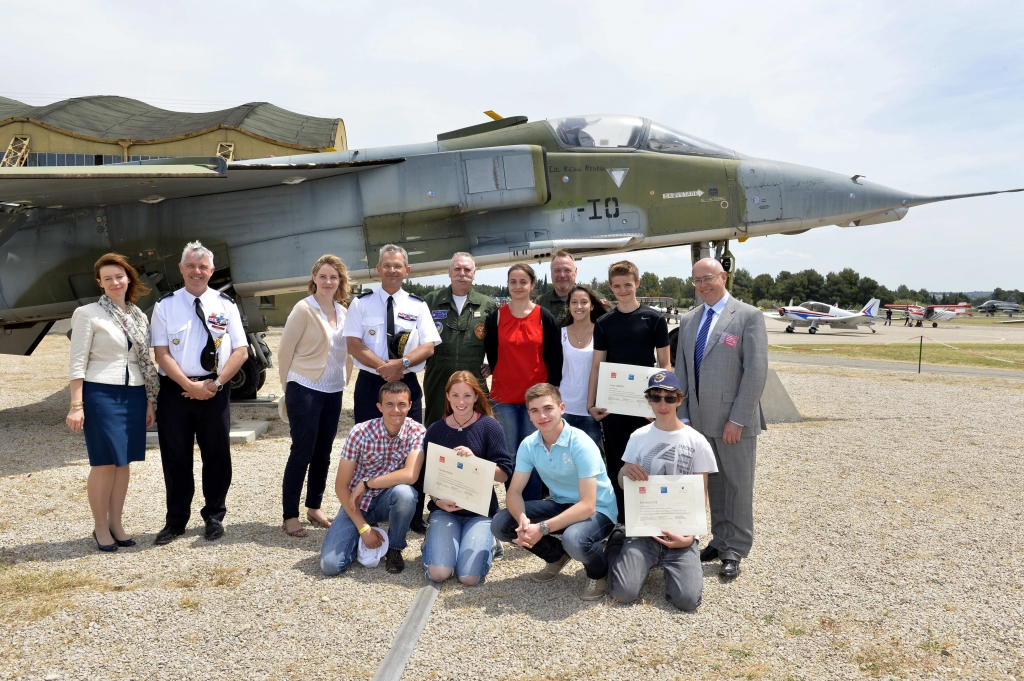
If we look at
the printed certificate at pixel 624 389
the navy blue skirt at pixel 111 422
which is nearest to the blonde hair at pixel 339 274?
the navy blue skirt at pixel 111 422

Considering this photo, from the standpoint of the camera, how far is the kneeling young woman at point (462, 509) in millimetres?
3857

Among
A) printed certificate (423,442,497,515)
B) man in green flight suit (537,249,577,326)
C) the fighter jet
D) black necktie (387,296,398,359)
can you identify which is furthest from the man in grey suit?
the fighter jet

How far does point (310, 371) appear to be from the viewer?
→ 4.70m

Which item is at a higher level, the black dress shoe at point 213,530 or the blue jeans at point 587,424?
the blue jeans at point 587,424

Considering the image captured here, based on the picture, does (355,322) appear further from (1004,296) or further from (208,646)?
(1004,296)

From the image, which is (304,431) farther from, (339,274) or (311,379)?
(339,274)

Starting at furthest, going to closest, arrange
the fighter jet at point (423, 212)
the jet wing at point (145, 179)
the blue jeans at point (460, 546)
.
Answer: the fighter jet at point (423, 212) < the jet wing at point (145, 179) < the blue jeans at point (460, 546)

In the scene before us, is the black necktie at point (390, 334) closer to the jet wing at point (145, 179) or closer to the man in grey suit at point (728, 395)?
the man in grey suit at point (728, 395)

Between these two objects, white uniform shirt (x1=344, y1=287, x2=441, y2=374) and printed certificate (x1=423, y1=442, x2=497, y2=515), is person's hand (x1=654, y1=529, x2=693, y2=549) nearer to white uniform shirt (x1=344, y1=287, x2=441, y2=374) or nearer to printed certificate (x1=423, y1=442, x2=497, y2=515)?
printed certificate (x1=423, y1=442, x2=497, y2=515)

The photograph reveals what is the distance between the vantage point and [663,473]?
12.7 ft

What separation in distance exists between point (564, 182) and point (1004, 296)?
174 m

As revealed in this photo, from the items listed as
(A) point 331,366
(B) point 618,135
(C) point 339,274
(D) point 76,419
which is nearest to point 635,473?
(A) point 331,366

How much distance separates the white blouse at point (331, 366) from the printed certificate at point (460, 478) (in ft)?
3.73

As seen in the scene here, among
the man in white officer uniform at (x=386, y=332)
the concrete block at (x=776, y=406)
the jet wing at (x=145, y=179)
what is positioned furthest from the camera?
the concrete block at (x=776, y=406)
